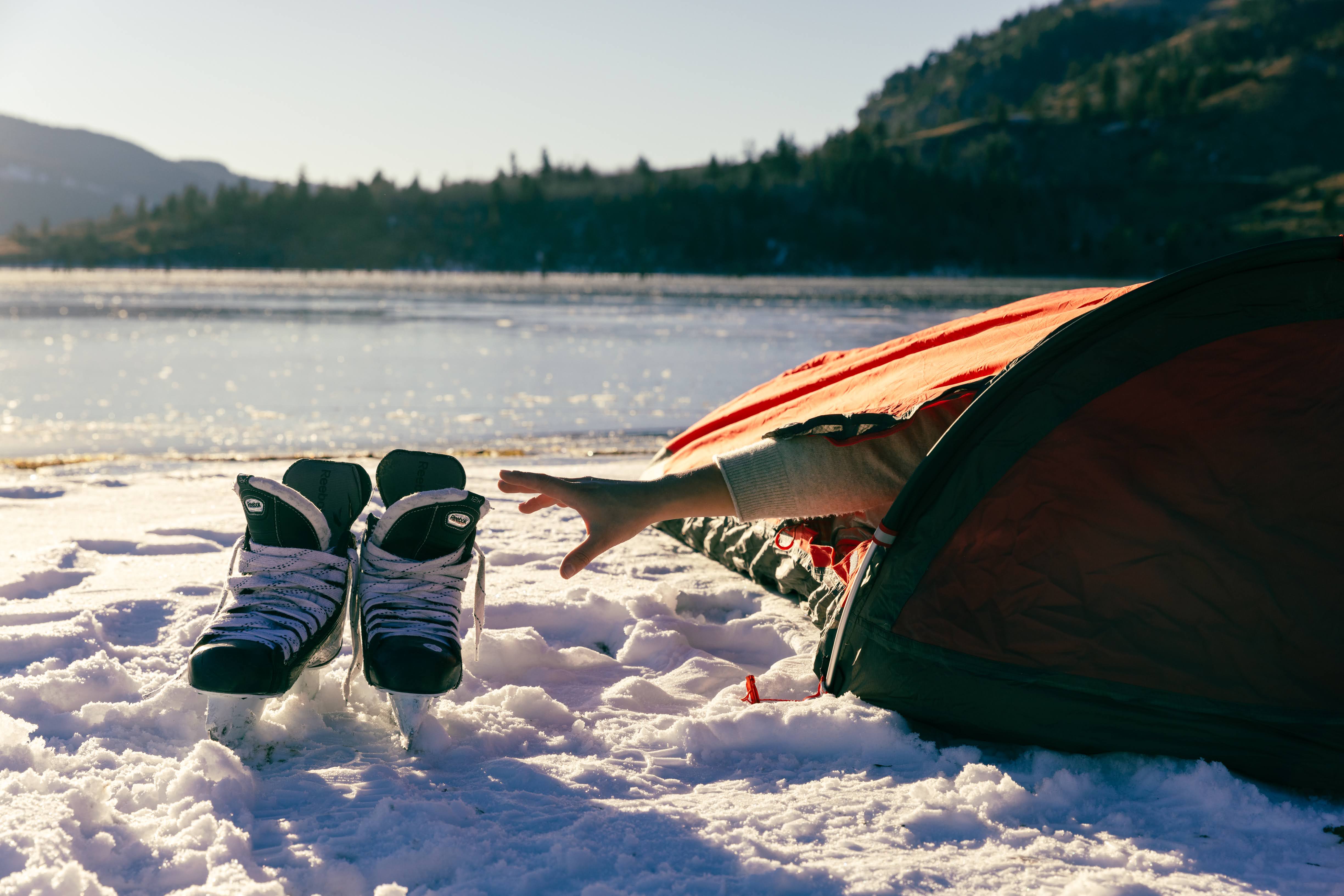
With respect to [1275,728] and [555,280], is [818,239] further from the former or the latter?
[1275,728]

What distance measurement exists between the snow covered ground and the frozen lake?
638cm

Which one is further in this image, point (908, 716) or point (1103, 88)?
point (1103, 88)

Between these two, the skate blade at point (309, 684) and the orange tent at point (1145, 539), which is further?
the skate blade at point (309, 684)

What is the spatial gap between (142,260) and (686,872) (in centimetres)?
13743

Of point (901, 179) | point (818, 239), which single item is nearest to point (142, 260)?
point (818, 239)

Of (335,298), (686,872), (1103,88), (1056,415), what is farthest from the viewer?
(1103,88)

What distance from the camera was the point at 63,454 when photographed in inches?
329

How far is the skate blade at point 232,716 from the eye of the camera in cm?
206

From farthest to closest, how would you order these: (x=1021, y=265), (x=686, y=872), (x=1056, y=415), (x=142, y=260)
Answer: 1. (x=1021, y=265)
2. (x=142, y=260)
3. (x=1056, y=415)
4. (x=686, y=872)

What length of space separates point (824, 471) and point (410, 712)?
1221mm

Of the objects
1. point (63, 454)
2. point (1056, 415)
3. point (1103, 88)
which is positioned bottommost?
point (63, 454)

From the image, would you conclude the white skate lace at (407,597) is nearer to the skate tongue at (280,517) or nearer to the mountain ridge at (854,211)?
the skate tongue at (280,517)

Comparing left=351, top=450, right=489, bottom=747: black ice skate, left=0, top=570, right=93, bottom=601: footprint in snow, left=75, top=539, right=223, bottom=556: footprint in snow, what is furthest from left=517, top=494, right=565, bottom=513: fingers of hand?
left=75, top=539, right=223, bottom=556: footprint in snow

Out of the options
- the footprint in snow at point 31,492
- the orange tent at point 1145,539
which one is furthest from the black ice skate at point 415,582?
the footprint in snow at point 31,492
